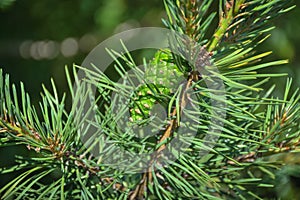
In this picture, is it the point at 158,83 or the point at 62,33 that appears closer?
the point at 158,83

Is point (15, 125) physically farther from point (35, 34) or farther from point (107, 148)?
point (35, 34)

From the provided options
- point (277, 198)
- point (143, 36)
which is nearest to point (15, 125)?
point (277, 198)

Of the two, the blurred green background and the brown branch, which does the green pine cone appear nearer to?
the brown branch

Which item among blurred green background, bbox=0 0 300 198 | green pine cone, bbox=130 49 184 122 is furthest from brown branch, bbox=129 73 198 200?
blurred green background, bbox=0 0 300 198

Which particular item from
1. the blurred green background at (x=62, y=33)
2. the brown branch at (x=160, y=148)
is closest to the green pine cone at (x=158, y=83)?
the brown branch at (x=160, y=148)


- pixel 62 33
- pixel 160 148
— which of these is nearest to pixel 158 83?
pixel 160 148

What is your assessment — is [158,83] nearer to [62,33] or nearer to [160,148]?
[160,148]
